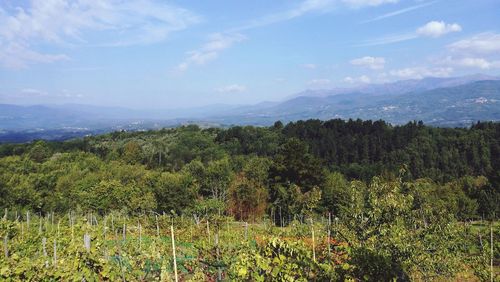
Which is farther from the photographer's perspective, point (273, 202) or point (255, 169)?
point (255, 169)

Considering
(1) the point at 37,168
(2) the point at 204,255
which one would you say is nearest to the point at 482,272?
(2) the point at 204,255

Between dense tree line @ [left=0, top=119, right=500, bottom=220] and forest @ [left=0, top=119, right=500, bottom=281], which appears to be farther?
dense tree line @ [left=0, top=119, right=500, bottom=220]

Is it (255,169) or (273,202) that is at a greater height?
(255,169)

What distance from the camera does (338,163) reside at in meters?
74.9

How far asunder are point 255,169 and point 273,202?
260 inches

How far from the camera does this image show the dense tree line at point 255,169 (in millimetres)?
38719

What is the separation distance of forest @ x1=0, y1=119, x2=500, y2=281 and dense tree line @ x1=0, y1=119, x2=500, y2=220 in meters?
0.22

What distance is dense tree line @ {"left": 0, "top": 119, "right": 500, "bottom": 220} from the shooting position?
38.7 meters

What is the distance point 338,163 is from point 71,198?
4903 cm

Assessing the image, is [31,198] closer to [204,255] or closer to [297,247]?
[204,255]

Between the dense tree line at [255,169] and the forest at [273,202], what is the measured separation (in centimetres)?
22

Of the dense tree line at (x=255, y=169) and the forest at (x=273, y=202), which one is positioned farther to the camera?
the dense tree line at (x=255, y=169)

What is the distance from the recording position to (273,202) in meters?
43.0

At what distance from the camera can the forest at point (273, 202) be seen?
793cm
